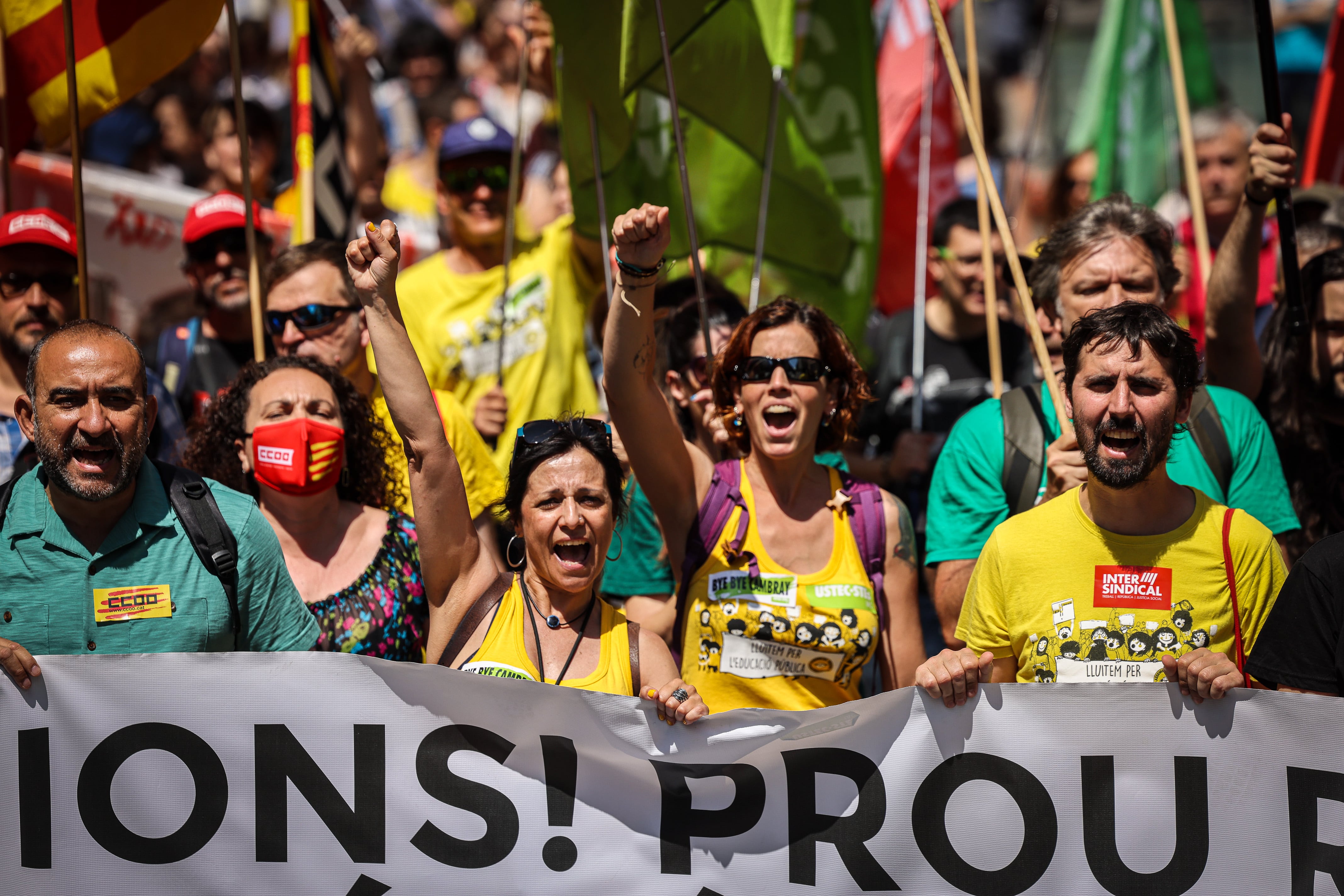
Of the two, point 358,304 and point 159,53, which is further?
point 159,53

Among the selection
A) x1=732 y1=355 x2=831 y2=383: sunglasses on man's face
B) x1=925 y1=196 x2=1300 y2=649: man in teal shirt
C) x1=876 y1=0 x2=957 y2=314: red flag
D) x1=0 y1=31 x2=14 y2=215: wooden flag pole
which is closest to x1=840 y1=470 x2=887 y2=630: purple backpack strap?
x1=925 y1=196 x2=1300 y2=649: man in teal shirt

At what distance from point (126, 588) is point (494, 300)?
2.35m

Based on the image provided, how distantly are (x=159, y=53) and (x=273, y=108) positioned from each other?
4729 millimetres

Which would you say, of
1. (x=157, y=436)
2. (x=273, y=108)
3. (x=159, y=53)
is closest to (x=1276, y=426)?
(x=157, y=436)

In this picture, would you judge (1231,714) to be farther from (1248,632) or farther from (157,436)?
(157,436)

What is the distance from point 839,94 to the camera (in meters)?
5.20

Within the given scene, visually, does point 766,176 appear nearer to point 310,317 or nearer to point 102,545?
point 310,317

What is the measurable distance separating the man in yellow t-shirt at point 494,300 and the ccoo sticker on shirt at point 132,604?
1964 millimetres

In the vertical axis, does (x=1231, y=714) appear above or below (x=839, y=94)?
below

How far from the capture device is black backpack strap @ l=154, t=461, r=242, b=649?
2986mm

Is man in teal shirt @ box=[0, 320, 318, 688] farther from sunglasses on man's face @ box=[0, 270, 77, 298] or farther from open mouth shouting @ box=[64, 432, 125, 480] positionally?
sunglasses on man's face @ box=[0, 270, 77, 298]

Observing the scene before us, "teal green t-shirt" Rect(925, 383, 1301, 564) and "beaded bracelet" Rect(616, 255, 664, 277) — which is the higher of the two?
"beaded bracelet" Rect(616, 255, 664, 277)

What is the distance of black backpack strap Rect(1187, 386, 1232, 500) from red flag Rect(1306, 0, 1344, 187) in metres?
3.35

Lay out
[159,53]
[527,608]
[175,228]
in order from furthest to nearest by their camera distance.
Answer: [175,228] < [159,53] < [527,608]
